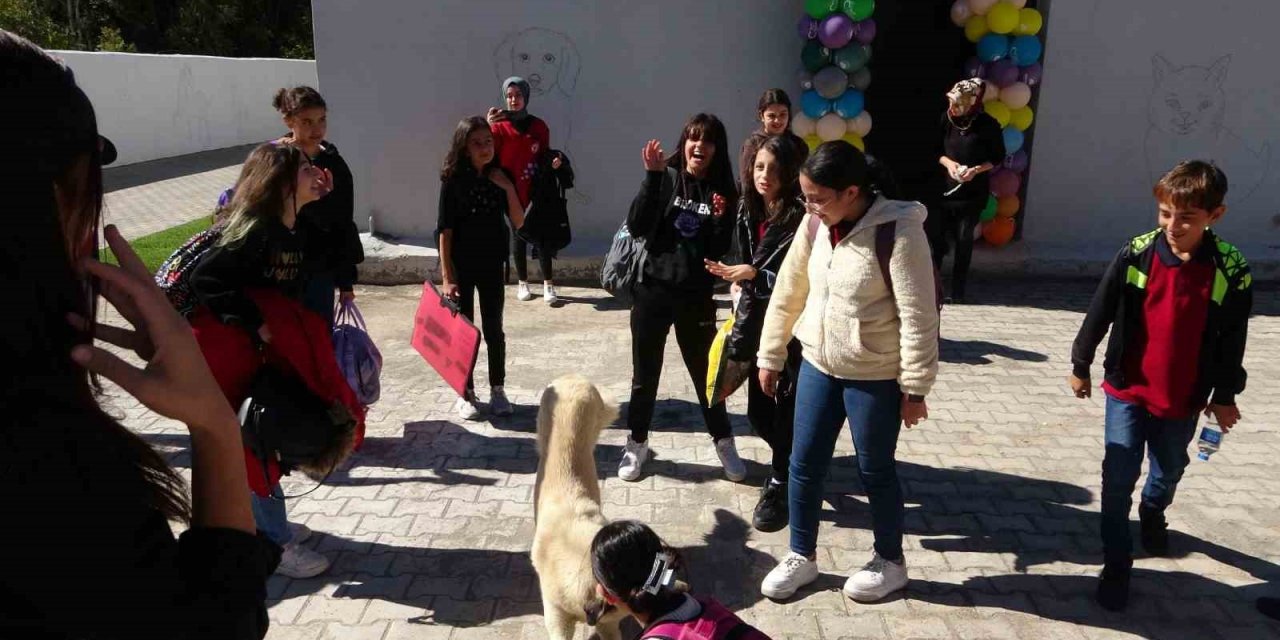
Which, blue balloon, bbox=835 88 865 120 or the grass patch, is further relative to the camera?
the grass patch

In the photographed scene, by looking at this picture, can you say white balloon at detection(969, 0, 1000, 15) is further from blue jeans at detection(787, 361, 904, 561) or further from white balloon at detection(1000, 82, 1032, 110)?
blue jeans at detection(787, 361, 904, 561)

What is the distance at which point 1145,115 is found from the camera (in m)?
8.98

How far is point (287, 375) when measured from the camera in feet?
11.5

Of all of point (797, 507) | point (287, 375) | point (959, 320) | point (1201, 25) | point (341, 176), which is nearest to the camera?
point (287, 375)

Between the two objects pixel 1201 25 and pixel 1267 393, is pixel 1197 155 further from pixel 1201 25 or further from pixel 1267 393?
pixel 1267 393

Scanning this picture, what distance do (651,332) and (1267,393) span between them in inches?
190

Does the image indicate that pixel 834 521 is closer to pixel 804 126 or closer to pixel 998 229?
pixel 804 126

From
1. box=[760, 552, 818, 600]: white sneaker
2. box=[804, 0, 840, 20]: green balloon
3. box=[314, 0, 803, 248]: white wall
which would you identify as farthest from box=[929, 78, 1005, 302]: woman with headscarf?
box=[760, 552, 818, 600]: white sneaker

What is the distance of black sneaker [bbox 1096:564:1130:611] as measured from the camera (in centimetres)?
370

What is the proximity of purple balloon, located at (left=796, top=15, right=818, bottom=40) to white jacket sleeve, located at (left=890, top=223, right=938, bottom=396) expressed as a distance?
5.35 metres

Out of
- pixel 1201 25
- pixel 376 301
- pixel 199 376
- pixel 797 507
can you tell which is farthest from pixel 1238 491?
pixel 376 301

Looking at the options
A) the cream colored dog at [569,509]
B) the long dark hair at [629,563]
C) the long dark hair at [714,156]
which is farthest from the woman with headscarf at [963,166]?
the long dark hair at [629,563]

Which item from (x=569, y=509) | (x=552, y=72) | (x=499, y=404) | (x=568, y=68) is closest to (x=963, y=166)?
(x=568, y=68)

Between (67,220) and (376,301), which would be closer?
(67,220)
